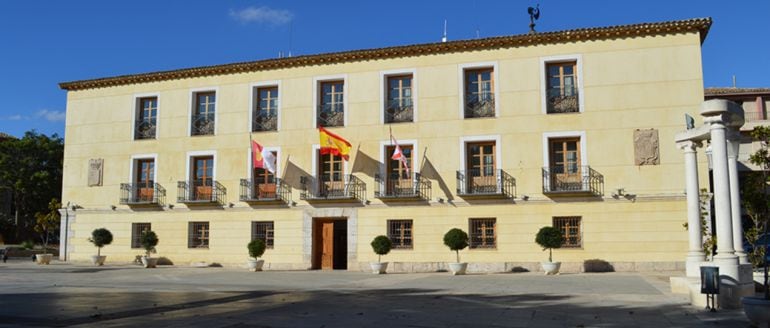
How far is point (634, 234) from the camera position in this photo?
2298 centimetres

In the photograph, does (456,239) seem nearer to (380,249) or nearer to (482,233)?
(482,233)

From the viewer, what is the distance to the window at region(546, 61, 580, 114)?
24172 millimetres

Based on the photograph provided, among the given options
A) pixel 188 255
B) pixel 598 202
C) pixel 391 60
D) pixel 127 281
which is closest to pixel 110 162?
pixel 188 255

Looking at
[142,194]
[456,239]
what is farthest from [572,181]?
[142,194]

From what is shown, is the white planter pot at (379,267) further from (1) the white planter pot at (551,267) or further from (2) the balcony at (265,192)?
(1) the white planter pot at (551,267)

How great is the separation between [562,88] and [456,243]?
7023mm

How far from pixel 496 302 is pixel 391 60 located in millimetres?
14923

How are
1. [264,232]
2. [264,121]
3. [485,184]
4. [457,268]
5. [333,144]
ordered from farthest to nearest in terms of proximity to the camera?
[264,121], [264,232], [333,144], [485,184], [457,268]

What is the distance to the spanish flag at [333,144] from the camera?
24.9 meters

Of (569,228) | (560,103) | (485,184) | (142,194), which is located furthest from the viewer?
(142,194)

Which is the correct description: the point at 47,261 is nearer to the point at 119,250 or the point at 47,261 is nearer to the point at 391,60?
the point at 119,250

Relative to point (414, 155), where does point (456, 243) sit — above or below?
below

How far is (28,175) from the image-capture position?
50000 millimetres

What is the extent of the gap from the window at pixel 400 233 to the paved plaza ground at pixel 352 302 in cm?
486
